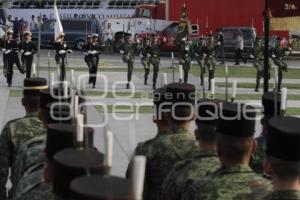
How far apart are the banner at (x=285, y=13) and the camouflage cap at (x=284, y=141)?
399 cm

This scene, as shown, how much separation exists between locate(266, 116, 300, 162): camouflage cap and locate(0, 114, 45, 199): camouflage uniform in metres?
2.24

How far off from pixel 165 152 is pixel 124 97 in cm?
1270

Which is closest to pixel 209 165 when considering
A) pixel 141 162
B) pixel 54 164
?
pixel 54 164

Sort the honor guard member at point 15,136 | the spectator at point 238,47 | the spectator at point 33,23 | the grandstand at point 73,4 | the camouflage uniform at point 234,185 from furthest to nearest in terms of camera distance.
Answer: the grandstand at point 73,4 < the spectator at point 33,23 < the spectator at point 238,47 < the honor guard member at point 15,136 < the camouflage uniform at point 234,185

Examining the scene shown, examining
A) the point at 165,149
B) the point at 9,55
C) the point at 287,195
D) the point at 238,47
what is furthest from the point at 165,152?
the point at 238,47

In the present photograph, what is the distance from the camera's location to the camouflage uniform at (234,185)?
10.6 ft

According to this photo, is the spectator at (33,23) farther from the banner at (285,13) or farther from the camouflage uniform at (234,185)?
the camouflage uniform at (234,185)

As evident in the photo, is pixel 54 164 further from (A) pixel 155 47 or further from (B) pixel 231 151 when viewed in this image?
(A) pixel 155 47

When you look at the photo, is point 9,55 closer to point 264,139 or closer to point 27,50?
point 27,50

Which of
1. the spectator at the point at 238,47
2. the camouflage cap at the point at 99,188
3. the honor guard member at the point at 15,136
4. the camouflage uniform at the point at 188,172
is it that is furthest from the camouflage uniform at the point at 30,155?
the spectator at the point at 238,47

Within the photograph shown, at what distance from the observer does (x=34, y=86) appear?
532 centimetres

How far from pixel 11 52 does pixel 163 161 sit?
15444 mm

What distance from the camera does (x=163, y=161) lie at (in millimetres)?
4199

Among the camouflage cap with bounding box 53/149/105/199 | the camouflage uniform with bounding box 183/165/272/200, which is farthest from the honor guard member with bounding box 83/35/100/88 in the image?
the camouflage cap with bounding box 53/149/105/199
